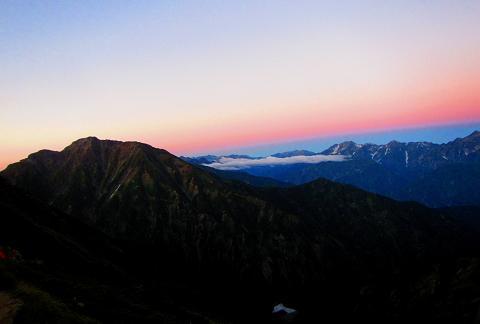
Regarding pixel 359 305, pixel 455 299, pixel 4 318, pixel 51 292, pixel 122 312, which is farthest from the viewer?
pixel 359 305

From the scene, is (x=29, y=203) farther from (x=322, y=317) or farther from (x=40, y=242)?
(x=322, y=317)

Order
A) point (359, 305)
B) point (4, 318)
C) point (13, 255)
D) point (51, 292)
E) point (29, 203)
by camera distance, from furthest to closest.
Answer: point (359, 305), point (29, 203), point (13, 255), point (51, 292), point (4, 318)

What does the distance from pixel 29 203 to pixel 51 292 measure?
116m

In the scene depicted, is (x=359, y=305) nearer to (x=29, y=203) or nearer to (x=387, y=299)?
(x=387, y=299)

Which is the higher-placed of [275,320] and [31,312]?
[31,312]

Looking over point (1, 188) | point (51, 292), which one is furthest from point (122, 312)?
point (1, 188)

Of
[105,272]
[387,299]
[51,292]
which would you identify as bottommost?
[387,299]

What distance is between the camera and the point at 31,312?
105ft

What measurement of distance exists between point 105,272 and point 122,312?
2021 inches

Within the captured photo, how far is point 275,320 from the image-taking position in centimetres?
17675

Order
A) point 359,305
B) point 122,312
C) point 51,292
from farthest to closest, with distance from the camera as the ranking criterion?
point 359,305
point 122,312
point 51,292

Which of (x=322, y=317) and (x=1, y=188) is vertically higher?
(x=1, y=188)

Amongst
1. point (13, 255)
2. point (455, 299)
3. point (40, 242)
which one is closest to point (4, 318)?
Result: point (13, 255)

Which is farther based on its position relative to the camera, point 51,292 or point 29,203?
point 29,203
